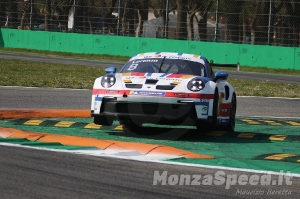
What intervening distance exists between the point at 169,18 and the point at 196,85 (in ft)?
82.9

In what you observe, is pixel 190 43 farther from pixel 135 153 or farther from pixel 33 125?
pixel 135 153

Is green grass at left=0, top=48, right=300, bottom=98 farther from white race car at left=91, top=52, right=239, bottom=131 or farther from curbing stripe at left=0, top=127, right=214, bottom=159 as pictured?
curbing stripe at left=0, top=127, right=214, bottom=159

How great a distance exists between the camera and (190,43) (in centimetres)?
3256

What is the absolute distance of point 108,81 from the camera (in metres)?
9.40

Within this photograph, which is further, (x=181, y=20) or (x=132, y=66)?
(x=181, y=20)

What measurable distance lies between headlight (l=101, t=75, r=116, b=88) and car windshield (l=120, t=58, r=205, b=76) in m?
0.66

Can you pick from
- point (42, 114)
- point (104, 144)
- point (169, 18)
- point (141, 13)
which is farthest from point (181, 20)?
point (104, 144)

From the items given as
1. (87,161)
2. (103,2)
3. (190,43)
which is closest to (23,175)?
(87,161)

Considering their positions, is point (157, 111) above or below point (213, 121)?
above

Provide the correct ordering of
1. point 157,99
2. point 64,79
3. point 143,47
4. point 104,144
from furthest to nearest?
point 143,47, point 64,79, point 157,99, point 104,144

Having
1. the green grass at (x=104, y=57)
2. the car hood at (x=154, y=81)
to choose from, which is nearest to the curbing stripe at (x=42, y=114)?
the car hood at (x=154, y=81)

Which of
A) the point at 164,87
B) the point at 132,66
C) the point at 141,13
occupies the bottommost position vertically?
the point at 164,87

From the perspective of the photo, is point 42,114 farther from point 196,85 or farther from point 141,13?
point 141,13

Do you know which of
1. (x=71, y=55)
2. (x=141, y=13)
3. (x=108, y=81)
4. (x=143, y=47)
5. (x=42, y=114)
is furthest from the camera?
(x=141, y=13)
